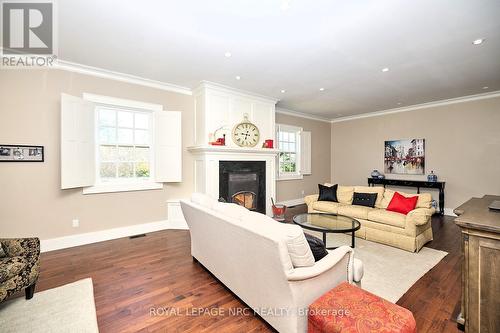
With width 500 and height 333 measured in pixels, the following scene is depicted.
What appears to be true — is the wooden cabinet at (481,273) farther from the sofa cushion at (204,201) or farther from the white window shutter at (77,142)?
→ the white window shutter at (77,142)

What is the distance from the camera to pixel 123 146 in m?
4.18

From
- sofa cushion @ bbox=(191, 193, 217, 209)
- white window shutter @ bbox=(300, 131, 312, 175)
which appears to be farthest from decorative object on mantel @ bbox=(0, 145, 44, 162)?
white window shutter @ bbox=(300, 131, 312, 175)

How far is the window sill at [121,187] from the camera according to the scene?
12.4 feet

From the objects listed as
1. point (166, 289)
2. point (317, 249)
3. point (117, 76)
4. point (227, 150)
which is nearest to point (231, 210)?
point (317, 249)

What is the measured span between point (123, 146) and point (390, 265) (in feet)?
15.4

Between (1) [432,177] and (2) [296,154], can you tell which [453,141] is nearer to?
(1) [432,177]

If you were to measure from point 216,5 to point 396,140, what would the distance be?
6.38 meters

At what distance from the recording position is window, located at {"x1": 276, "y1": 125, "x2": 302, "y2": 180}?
6.71m

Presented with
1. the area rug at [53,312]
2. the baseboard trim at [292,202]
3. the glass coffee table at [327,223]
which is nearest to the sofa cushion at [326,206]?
the glass coffee table at [327,223]

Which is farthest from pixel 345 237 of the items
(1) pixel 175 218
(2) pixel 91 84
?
(2) pixel 91 84

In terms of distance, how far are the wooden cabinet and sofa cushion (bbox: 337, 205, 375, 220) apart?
2347 mm

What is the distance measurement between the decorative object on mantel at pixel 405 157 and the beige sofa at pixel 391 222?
2617 mm

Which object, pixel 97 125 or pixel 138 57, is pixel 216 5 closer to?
pixel 138 57

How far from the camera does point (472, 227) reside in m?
1.61
